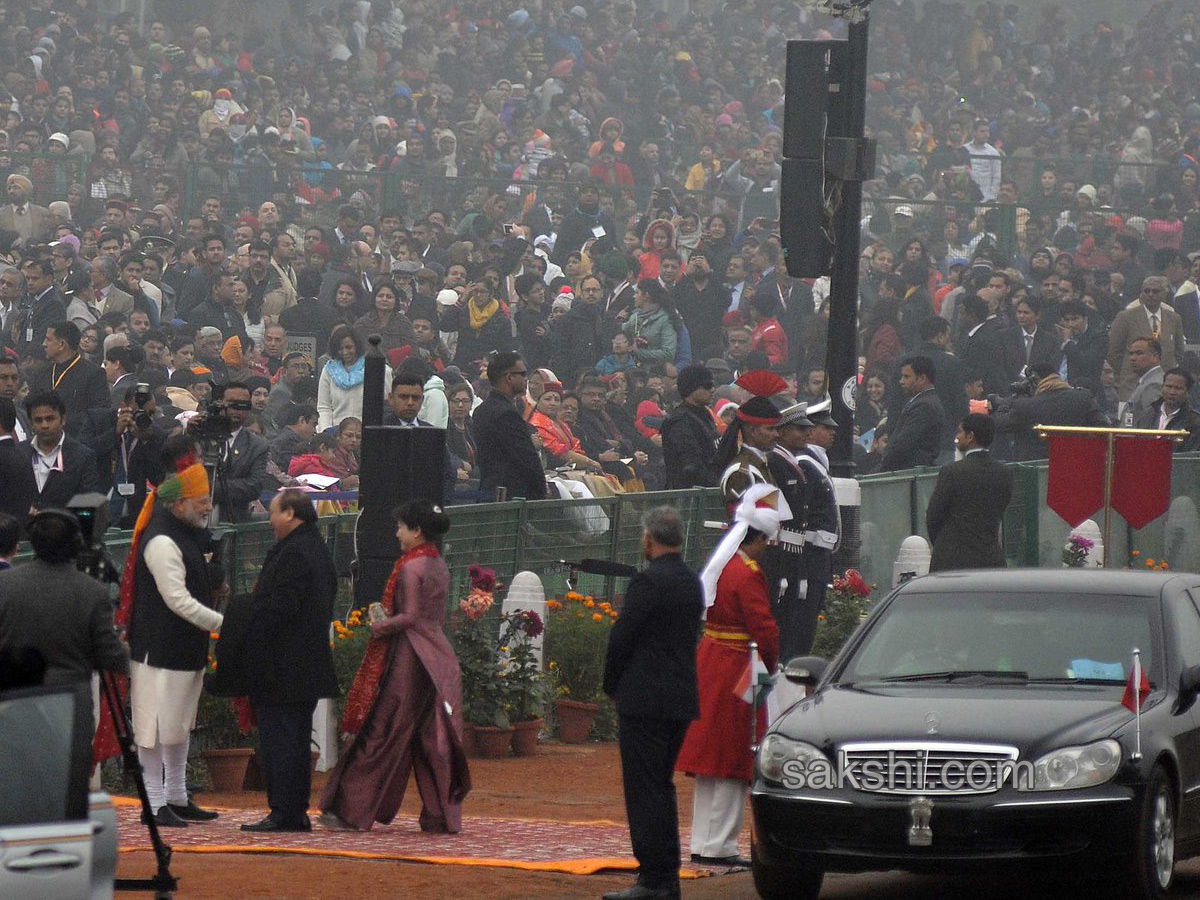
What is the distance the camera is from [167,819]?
11430mm

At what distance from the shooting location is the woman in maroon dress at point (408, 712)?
1136cm

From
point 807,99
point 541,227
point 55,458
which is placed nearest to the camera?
point 55,458

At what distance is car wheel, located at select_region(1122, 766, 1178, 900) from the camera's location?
8.99 meters

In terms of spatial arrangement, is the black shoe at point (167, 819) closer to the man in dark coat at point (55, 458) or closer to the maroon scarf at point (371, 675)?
the maroon scarf at point (371, 675)

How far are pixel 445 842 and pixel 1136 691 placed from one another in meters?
3.57

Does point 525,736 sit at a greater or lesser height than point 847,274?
lesser

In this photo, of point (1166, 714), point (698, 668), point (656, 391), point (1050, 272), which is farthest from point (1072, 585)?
point (1050, 272)

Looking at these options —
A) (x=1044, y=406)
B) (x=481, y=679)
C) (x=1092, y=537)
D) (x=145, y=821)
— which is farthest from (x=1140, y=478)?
(x=145, y=821)

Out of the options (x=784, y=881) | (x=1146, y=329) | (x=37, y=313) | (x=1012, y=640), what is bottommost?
(x=784, y=881)

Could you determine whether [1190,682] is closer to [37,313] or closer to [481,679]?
[481,679]

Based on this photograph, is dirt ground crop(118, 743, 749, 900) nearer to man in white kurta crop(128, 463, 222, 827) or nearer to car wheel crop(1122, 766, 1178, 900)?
man in white kurta crop(128, 463, 222, 827)

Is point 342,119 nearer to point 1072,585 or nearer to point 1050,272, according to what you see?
point 1050,272

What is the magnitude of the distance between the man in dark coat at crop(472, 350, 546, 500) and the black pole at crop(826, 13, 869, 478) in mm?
2163

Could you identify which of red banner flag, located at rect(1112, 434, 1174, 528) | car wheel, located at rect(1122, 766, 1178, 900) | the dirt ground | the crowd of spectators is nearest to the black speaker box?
the crowd of spectators
